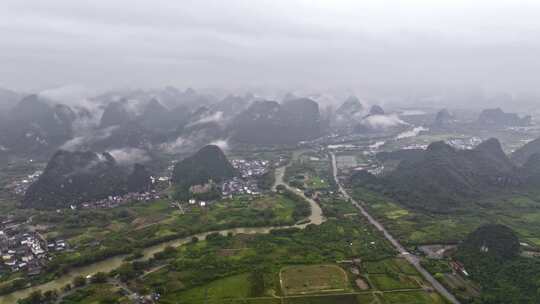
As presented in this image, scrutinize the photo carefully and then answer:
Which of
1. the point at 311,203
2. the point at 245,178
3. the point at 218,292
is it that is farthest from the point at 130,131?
the point at 218,292

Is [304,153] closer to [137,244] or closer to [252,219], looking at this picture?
[252,219]

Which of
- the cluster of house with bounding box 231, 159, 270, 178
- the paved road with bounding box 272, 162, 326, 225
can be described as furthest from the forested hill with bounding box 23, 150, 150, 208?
the paved road with bounding box 272, 162, 326, 225

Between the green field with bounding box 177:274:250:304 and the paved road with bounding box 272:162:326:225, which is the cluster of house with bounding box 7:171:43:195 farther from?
the green field with bounding box 177:274:250:304

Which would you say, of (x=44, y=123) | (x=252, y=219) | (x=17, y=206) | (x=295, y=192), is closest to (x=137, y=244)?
(x=252, y=219)

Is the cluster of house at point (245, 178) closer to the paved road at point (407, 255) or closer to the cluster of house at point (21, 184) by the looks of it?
the paved road at point (407, 255)

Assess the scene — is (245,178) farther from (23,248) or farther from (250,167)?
(23,248)
